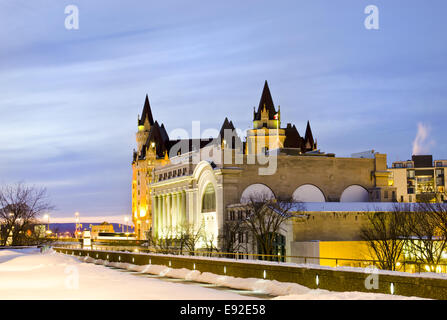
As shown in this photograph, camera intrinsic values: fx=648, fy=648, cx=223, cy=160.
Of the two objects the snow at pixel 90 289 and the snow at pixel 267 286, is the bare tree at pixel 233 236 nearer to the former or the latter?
the snow at pixel 267 286

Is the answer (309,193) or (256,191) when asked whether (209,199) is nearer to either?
(256,191)

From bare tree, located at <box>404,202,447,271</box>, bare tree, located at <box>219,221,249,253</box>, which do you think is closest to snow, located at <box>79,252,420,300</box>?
bare tree, located at <box>404,202,447,271</box>

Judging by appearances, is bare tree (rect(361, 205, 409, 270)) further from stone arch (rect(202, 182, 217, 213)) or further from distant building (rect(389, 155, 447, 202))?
distant building (rect(389, 155, 447, 202))

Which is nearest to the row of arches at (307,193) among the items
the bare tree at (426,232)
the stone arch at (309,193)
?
the stone arch at (309,193)

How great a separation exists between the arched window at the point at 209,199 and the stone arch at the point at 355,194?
70.7 ft

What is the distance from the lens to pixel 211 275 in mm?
40531

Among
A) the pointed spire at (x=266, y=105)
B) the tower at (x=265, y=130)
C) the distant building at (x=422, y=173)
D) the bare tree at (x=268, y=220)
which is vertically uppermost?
the pointed spire at (x=266, y=105)

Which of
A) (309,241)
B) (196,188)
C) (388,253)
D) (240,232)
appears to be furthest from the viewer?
(196,188)

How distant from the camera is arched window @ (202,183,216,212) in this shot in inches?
4301

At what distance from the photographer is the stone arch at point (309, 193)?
106 m
